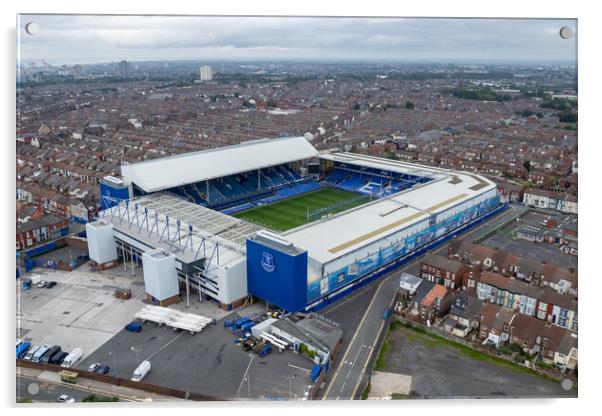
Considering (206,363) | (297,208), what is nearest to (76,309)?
(206,363)

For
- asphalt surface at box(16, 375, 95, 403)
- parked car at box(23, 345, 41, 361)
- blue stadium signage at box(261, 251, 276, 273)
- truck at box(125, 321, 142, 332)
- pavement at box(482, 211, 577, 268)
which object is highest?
blue stadium signage at box(261, 251, 276, 273)

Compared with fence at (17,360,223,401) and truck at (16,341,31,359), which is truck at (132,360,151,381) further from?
truck at (16,341,31,359)

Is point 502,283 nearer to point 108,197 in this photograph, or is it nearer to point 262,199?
point 262,199

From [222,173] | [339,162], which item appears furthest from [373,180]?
[222,173]

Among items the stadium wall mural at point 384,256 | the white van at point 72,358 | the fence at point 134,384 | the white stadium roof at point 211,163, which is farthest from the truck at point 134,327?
the white stadium roof at point 211,163

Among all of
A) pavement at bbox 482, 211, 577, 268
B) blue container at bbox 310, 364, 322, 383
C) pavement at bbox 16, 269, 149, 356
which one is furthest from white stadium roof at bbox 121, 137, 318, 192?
blue container at bbox 310, 364, 322, 383

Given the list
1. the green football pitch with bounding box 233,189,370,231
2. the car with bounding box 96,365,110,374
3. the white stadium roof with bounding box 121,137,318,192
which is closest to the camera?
the car with bounding box 96,365,110,374
